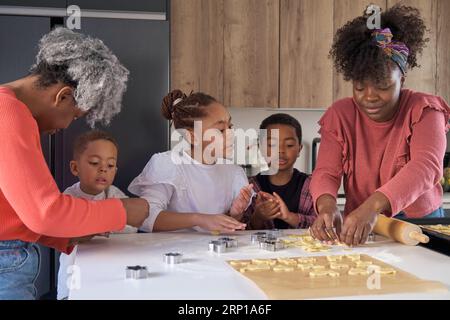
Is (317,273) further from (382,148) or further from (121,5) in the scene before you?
(121,5)

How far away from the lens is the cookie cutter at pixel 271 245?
1.22 m

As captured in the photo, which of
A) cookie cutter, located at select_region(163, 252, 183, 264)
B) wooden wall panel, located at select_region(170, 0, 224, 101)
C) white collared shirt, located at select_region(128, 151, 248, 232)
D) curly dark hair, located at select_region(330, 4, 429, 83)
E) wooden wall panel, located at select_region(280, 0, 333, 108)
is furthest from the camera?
wooden wall panel, located at select_region(280, 0, 333, 108)

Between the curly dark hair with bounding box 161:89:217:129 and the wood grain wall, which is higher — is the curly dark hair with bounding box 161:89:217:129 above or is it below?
below

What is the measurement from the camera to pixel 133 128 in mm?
2273

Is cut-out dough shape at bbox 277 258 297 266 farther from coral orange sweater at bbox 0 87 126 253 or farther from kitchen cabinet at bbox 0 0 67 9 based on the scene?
kitchen cabinet at bbox 0 0 67 9

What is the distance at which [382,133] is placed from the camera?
153 centimetres

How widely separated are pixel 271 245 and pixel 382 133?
0.53 m

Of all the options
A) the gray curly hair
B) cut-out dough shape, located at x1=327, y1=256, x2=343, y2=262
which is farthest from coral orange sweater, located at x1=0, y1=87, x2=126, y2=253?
cut-out dough shape, located at x1=327, y1=256, x2=343, y2=262

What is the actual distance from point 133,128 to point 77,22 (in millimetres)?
488

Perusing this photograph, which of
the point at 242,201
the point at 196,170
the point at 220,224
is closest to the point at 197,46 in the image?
the point at 196,170

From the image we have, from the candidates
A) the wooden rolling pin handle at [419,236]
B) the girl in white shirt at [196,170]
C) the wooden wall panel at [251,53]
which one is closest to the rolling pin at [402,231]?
the wooden rolling pin handle at [419,236]

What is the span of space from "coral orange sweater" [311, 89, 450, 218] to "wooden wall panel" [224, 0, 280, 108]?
4.00 feet

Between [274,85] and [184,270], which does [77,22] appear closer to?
[274,85]

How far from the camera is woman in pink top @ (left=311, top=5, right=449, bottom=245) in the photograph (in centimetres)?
134
